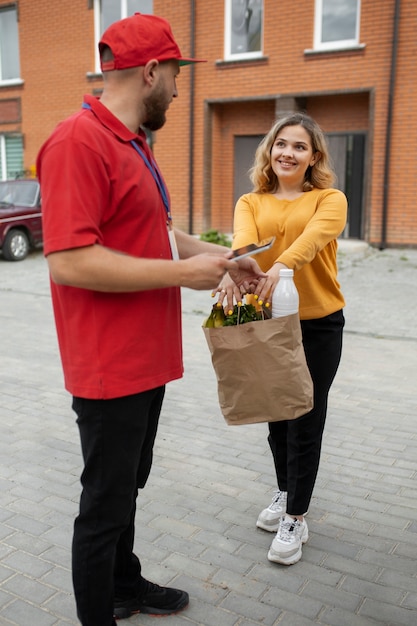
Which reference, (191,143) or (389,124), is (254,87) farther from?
(389,124)

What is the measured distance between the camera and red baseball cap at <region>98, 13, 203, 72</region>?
1.91 meters

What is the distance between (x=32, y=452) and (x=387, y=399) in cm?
289

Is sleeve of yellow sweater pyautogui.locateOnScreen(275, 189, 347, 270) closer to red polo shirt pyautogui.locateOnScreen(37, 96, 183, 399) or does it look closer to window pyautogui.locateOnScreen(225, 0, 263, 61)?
red polo shirt pyautogui.locateOnScreen(37, 96, 183, 399)

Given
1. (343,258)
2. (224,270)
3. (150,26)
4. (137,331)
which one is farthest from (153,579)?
(343,258)

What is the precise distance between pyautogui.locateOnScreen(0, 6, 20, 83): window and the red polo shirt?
723 inches

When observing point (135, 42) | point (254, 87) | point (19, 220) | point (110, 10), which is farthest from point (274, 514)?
point (110, 10)

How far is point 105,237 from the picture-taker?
1947mm

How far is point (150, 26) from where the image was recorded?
6.36ft

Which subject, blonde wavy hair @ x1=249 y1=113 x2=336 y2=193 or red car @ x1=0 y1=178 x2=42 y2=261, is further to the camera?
red car @ x1=0 y1=178 x2=42 y2=261

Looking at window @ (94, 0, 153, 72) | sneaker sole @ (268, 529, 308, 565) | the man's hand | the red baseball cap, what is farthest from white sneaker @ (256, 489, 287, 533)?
window @ (94, 0, 153, 72)

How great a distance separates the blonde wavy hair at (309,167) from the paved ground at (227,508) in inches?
69.6

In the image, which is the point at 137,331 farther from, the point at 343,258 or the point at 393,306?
the point at 343,258

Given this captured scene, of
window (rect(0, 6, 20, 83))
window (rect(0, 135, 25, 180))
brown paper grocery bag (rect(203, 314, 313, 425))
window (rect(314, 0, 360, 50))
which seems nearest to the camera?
brown paper grocery bag (rect(203, 314, 313, 425))

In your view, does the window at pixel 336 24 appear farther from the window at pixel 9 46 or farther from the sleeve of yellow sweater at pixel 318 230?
the sleeve of yellow sweater at pixel 318 230
